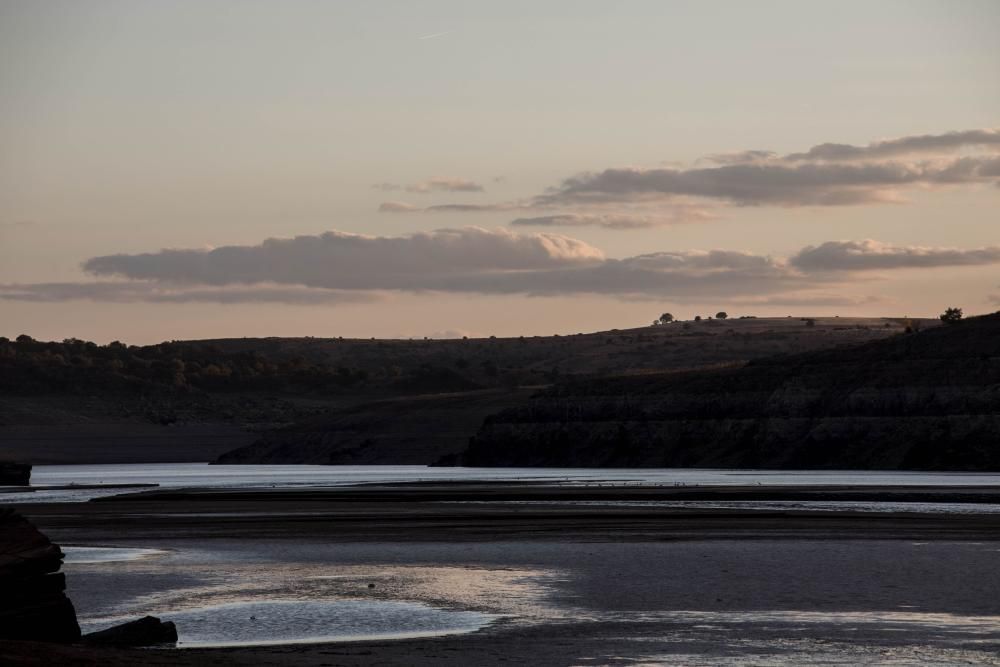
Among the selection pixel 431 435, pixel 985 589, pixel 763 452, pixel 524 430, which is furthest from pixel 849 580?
pixel 431 435

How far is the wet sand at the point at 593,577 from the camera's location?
28.2 m

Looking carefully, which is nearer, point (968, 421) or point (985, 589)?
point (985, 589)

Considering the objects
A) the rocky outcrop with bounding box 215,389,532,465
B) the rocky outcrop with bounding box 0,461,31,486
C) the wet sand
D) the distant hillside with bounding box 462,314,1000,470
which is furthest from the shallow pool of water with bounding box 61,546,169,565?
the rocky outcrop with bounding box 215,389,532,465

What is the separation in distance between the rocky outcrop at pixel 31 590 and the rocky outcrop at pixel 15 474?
79.9 meters

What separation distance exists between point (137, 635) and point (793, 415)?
11115 cm

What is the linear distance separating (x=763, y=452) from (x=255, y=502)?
207 ft

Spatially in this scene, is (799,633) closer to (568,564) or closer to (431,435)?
(568,564)

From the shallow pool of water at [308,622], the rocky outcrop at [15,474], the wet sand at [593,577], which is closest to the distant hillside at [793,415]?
the rocky outcrop at [15,474]

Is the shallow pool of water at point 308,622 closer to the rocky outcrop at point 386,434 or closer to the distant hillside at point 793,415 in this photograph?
the distant hillside at point 793,415

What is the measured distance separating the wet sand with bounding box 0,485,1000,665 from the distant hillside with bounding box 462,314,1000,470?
59.0m

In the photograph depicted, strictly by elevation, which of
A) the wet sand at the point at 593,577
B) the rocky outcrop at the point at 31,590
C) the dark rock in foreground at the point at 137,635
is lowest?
the wet sand at the point at 593,577

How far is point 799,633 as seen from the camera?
2992cm

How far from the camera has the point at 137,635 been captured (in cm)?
2862

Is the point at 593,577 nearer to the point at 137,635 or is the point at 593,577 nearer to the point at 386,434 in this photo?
the point at 137,635
